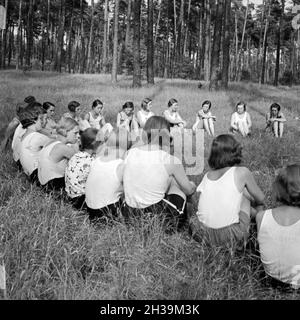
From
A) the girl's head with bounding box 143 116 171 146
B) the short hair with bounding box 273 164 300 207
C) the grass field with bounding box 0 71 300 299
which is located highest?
the girl's head with bounding box 143 116 171 146

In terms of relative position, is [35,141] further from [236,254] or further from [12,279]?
[236,254]

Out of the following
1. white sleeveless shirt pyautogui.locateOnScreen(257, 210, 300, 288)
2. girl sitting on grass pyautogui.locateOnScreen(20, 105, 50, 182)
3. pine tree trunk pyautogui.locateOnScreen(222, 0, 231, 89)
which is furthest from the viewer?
pine tree trunk pyautogui.locateOnScreen(222, 0, 231, 89)

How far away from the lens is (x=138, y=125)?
900 cm

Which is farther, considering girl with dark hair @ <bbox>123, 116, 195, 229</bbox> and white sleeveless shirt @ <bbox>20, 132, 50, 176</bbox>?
white sleeveless shirt @ <bbox>20, 132, 50, 176</bbox>

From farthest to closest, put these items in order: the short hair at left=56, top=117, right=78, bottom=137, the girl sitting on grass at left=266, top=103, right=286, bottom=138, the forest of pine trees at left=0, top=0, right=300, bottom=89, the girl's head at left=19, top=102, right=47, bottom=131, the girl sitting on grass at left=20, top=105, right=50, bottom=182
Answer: the forest of pine trees at left=0, top=0, right=300, bottom=89, the girl sitting on grass at left=266, top=103, right=286, bottom=138, the short hair at left=56, top=117, right=78, bottom=137, the girl's head at left=19, top=102, right=47, bottom=131, the girl sitting on grass at left=20, top=105, right=50, bottom=182

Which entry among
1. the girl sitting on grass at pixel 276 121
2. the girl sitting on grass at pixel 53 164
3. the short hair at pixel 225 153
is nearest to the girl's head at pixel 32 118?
the girl sitting on grass at pixel 53 164

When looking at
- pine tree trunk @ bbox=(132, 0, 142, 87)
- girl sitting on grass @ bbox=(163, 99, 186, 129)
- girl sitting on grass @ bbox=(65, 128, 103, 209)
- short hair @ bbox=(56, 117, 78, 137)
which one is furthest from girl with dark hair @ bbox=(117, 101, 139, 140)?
pine tree trunk @ bbox=(132, 0, 142, 87)

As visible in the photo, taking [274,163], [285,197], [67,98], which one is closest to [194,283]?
[285,197]

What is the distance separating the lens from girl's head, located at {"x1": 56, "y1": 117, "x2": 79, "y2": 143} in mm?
5820

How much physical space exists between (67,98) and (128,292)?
37.0ft

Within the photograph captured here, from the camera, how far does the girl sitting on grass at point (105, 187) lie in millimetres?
3998

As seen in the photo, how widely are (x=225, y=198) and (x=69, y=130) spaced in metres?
3.27

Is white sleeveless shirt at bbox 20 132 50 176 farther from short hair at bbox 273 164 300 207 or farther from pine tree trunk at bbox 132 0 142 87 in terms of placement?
pine tree trunk at bbox 132 0 142 87

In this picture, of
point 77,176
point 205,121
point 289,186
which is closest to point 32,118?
point 77,176
